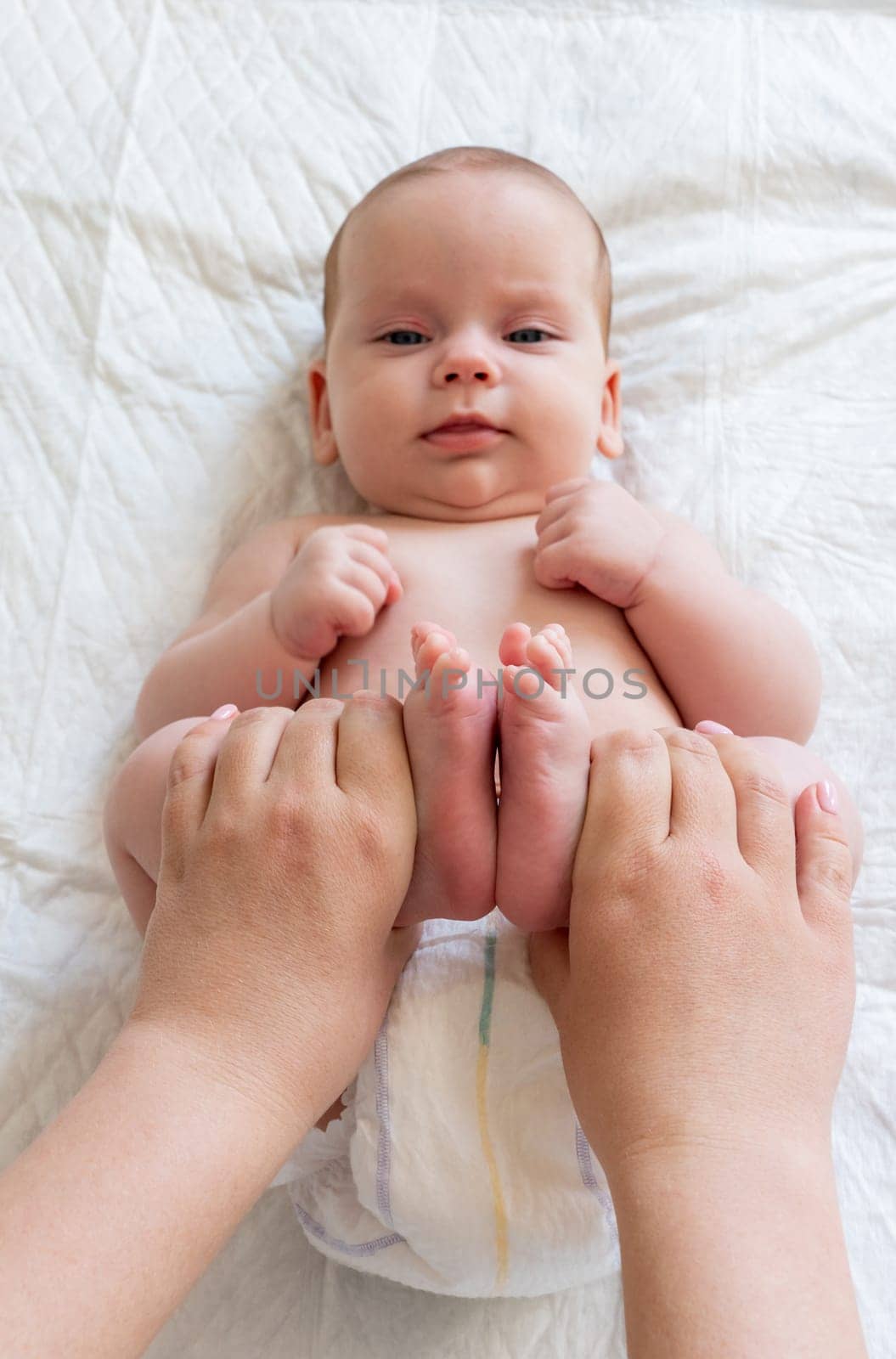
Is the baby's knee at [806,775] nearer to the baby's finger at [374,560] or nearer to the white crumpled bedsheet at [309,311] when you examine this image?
the white crumpled bedsheet at [309,311]

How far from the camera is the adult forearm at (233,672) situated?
102 cm

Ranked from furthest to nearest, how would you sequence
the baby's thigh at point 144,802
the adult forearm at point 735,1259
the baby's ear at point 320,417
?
the baby's ear at point 320,417 < the baby's thigh at point 144,802 < the adult forearm at point 735,1259

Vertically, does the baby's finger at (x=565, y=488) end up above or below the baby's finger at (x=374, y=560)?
above

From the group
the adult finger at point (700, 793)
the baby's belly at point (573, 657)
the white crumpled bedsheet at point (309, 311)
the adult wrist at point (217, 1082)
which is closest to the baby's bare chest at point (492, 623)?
the baby's belly at point (573, 657)

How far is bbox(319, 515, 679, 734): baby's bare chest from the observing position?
3.26 ft

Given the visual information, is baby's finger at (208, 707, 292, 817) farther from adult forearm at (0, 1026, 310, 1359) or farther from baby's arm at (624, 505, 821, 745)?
baby's arm at (624, 505, 821, 745)

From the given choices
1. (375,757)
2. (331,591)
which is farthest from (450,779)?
(331,591)

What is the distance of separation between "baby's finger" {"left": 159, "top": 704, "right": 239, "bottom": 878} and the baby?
66 mm

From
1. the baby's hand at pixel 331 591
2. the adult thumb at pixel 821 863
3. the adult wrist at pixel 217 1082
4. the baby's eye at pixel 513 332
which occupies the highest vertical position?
the baby's eye at pixel 513 332

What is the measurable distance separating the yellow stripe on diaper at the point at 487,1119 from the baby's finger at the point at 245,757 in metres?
0.22

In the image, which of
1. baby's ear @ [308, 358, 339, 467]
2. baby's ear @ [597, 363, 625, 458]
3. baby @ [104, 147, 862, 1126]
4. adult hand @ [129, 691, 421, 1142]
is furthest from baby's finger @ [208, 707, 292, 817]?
baby's ear @ [597, 363, 625, 458]

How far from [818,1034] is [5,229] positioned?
4.06 ft

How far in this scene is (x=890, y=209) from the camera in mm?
1377

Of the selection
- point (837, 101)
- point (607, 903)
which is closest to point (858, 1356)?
point (607, 903)
